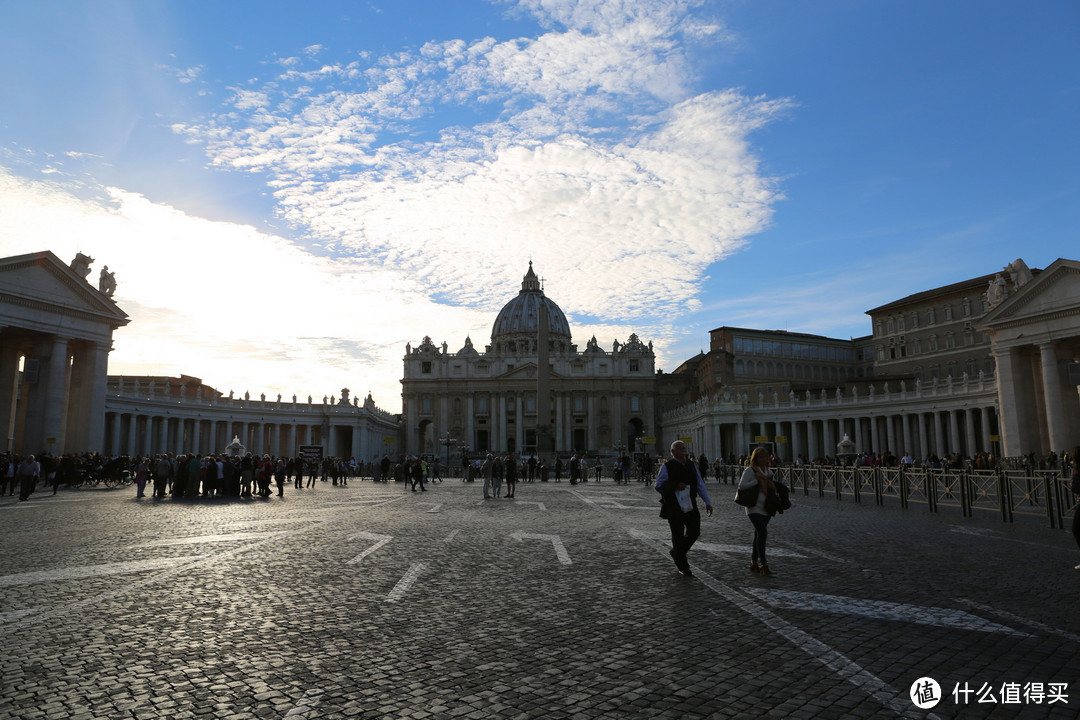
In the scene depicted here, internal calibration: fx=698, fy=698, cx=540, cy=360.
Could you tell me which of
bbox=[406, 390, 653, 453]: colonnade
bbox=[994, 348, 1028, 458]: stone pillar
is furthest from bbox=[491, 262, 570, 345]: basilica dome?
bbox=[994, 348, 1028, 458]: stone pillar

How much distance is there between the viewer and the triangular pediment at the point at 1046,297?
30.0 meters

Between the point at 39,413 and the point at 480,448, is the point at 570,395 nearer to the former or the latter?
the point at 480,448

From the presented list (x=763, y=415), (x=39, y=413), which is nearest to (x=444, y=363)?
(x=763, y=415)

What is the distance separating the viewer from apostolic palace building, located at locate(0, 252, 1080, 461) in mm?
32781

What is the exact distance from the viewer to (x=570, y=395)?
11012cm

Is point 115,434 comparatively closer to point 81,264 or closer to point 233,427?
point 233,427

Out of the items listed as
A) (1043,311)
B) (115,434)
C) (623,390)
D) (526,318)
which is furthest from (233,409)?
(526,318)

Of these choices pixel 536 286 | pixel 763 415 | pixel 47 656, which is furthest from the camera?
pixel 536 286

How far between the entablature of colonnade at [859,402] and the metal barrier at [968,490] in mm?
29024

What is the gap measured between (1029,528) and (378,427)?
9153 centimetres

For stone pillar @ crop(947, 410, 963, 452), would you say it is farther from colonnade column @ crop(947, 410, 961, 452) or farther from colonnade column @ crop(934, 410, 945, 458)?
colonnade column @ crop(934, 410, 945, 458)

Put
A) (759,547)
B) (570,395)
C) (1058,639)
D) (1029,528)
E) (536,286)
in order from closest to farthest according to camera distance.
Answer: (1058,639), (759,547), (1029,528), (570,395), (536,286)

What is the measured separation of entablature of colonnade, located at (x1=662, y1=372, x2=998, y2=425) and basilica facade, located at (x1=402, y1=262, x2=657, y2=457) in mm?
29817

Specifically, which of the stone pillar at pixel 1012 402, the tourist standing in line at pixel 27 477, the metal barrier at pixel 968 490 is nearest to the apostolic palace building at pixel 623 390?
the stone pillar at pixel 1012 402
